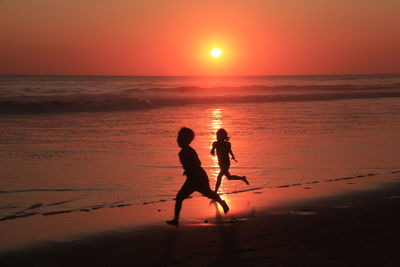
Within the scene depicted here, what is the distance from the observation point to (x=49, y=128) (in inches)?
843

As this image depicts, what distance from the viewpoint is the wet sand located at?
5.40 metres

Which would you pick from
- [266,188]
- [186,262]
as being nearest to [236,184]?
[266,188]

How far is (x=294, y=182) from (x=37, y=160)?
5.90 m

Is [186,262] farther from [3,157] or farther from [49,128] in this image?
[49,128]

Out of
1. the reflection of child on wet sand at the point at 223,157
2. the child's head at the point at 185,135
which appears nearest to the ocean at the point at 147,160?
the reflection of child on wet sand at the point at 223,157

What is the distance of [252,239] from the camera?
6.19 meters

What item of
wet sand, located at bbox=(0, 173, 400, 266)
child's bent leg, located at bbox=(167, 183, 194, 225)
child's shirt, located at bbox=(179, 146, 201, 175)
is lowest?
wet sand, located at bbox=(0, 173, 400, 266)

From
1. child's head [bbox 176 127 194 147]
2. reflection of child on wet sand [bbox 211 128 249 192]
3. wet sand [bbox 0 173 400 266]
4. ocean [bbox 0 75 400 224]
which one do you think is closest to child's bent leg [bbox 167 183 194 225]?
wet sand [bbox 0 173 400 266]

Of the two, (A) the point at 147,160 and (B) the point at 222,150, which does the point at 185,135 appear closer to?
(B) the point at 222,150

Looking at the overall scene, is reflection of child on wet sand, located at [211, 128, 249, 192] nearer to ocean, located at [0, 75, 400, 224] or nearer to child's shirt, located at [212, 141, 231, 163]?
child's shirt, located at [212, 141, 231, 163]

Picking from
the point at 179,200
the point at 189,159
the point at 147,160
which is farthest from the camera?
the point at 147,160

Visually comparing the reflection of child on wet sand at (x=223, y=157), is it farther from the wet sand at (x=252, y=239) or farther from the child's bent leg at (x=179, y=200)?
the child's bent leg at (x=179, y=200)

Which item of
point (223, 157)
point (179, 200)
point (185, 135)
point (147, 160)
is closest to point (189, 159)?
point (185, 135)

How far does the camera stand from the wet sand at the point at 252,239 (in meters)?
5.40
